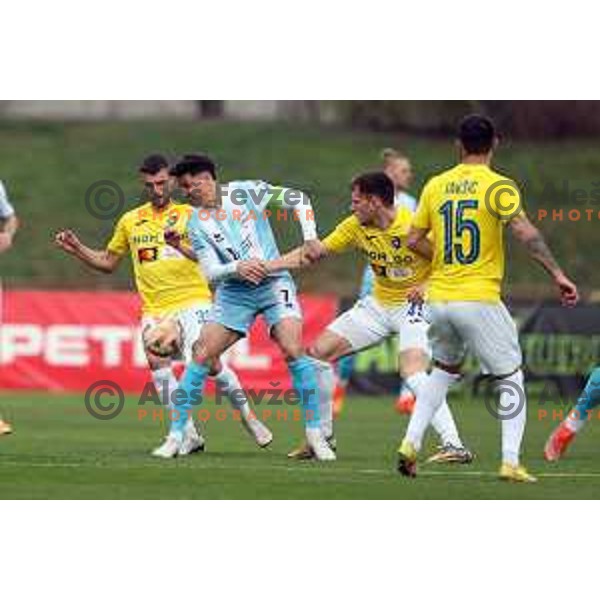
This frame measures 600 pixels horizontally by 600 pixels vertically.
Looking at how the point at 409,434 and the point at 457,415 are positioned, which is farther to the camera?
the point at 457,415

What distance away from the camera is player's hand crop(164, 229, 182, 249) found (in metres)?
15.7

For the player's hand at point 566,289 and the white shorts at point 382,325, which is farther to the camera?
the white shorts at point 382,325

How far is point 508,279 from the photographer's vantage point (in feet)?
119

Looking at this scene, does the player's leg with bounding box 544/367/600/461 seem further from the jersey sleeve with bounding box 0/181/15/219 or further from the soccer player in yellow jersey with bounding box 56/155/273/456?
the jersey sleeve with bounding box 0/181/15/219

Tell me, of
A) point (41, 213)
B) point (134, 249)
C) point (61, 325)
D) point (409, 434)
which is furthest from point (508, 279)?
point (409, 434)

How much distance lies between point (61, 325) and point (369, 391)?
4.37 meters

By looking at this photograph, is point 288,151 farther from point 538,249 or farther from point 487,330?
point 538,249

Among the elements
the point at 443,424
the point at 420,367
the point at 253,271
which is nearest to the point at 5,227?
the point at 253,271

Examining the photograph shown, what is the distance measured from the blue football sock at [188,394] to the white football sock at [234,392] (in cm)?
59

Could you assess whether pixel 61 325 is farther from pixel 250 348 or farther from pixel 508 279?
pixel 508 279

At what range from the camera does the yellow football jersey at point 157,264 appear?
16.5 metres

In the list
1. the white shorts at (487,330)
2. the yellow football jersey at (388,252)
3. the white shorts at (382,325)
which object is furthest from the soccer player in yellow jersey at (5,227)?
the white shorts at (487,330)

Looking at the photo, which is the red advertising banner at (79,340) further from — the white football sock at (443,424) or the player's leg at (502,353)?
the player's leg at (502,353)

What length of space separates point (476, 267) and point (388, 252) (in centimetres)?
217
